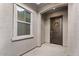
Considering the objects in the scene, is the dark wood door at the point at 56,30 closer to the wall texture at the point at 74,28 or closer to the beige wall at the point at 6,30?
the wall texture at the point at 74,28

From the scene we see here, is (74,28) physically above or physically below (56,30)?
above

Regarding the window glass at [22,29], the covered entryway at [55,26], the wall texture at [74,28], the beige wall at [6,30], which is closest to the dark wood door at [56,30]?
the covered entryway at [55,26]

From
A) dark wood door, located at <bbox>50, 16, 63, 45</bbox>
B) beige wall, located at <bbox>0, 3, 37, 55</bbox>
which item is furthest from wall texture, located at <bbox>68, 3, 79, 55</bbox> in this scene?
dark wood door, located at <bbox>50, 16, 63, 45</bbox>

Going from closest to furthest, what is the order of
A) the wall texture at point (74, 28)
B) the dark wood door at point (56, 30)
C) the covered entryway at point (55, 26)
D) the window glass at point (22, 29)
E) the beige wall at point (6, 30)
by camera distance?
the wall texture at point (74, 28)
the beige wall at point (6, 30)
the window glass at point (22, 29)
the covered entryway at point (55, 26)
the dark wood door at point (56, 30)

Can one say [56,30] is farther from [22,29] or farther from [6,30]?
[6,30]

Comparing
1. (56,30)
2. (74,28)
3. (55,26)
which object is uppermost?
(55,26)

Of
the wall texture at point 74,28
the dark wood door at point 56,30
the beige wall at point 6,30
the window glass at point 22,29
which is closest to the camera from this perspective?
the wall texture at point 74,28

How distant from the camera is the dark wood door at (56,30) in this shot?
17.3 ft

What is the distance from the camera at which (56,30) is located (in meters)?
5.53

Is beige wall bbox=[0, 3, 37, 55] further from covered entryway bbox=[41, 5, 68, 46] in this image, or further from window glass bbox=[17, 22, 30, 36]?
covered entryway bbox=[41, 5, 68, 46]

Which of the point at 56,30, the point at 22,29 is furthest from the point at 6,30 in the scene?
the point at 56,30

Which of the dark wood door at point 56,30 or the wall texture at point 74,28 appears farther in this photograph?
the dark wood door at point 56,30

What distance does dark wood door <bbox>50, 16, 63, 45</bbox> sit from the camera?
527 centimetres

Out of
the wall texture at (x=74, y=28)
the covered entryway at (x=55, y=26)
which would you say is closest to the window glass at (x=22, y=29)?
the wall texture at (x=74, y=28)
